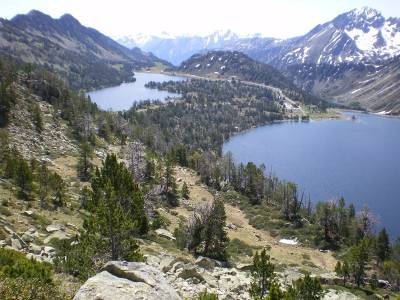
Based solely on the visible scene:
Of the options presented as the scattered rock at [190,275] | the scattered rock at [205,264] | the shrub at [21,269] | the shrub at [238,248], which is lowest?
the shrub at [238,248]

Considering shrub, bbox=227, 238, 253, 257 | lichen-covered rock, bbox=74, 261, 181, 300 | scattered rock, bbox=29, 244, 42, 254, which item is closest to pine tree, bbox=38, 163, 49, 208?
scattered rock, bbox=29, 244, 42, 254

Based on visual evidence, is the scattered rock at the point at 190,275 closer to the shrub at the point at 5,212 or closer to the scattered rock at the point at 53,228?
the scattered rock at the point at 53,228

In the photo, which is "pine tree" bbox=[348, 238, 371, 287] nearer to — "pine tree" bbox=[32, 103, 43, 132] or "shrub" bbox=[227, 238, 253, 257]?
"shrub" bbox=[227, 238, 253, 257]

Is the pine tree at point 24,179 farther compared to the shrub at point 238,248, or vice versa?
the shrub at point 238,248

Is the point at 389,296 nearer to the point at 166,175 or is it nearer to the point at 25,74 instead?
the point at 166,175

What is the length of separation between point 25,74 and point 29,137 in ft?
199

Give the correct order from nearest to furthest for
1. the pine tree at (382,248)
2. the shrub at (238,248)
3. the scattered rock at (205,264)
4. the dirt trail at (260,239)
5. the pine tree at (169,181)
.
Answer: the scattered rock at (205,264), the shrub at (238,248), the dirt trail at (260,239), the pine tree at (382,248), the pine tree at (169,181)

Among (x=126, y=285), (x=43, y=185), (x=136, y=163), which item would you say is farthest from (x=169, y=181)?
(x=126, y=285)

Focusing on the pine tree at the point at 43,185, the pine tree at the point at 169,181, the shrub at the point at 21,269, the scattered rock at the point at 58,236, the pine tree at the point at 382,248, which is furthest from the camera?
the pine tree at the point at 169,181

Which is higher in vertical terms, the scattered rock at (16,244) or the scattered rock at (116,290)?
the scattered rock at (116,290)

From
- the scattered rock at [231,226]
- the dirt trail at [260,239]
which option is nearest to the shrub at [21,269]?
the dirt trail at [260,239]

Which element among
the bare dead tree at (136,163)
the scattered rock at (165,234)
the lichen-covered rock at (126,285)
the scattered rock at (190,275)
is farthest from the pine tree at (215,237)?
the lichen-covered rock at (126,285)

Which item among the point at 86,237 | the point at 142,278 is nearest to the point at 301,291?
the point at 86,237

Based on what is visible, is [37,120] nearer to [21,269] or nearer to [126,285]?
[21,269]
